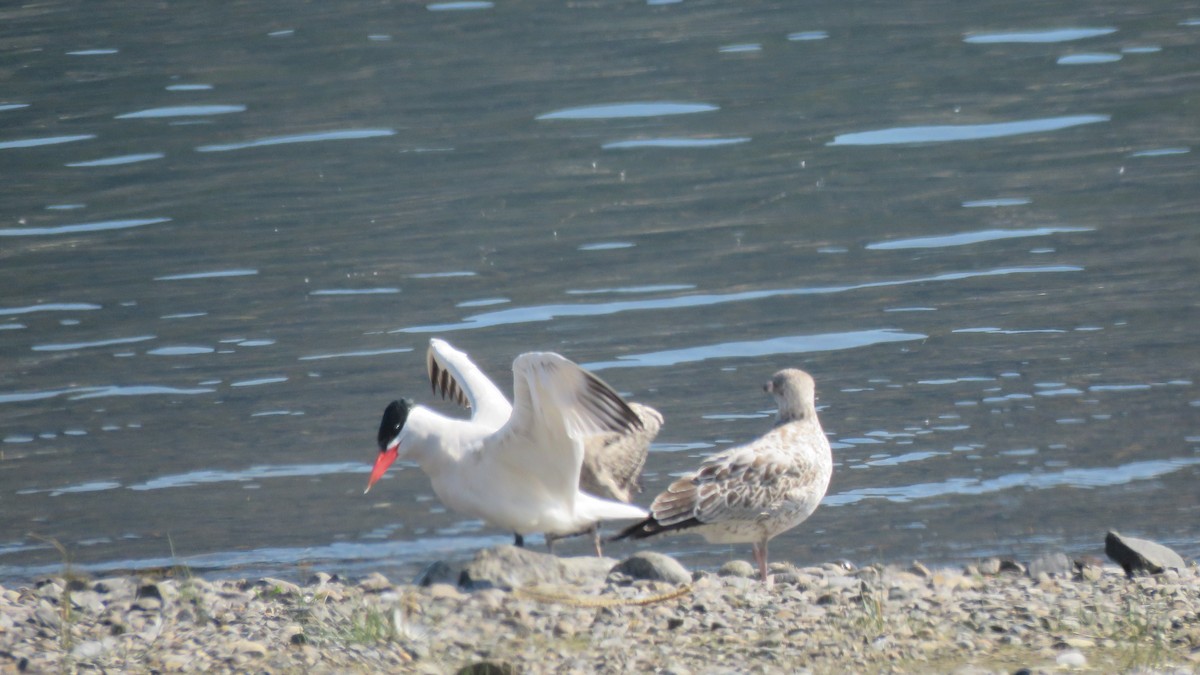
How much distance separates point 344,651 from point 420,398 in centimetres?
531

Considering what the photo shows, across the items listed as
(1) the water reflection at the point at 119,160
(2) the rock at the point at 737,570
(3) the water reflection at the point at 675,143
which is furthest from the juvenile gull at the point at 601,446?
(1) the water reflection at the point at 119,160

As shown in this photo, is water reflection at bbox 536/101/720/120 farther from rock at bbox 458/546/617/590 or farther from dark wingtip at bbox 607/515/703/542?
rock at bbox 458/546/617/590

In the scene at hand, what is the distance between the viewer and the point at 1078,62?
19797mm

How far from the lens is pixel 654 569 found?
22.4ft

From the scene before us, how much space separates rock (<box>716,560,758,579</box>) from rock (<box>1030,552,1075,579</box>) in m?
1.28

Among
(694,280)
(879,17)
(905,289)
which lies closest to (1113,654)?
(905,289)

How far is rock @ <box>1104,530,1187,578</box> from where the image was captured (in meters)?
7.09

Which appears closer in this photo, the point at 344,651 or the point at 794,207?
the point at 344,651

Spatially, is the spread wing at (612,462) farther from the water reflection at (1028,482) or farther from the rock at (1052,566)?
the rock at (1052,566)

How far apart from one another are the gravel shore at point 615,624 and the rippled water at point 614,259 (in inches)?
58.4

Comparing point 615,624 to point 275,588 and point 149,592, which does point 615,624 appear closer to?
point 275,588

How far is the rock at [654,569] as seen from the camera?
6812mm

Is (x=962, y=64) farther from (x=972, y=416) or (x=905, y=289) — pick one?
(x=972, y=416)

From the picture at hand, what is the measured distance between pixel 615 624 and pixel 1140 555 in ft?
8.58
